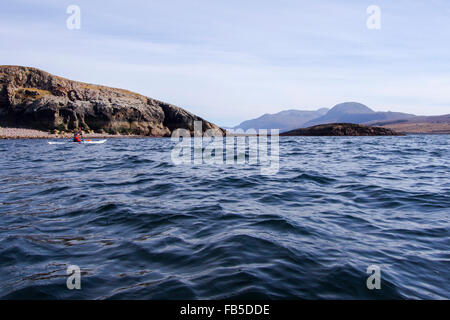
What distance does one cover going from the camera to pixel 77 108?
65.4 metres

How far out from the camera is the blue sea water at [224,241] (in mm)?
3443

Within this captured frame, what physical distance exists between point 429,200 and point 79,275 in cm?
818

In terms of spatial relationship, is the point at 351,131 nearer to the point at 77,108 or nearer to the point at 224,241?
the point at 77,108

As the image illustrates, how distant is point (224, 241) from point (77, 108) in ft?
231

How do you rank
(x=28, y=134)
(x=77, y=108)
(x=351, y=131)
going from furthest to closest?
(x=351, y=131) → (x=77, y=108) → (x=28, y=134)

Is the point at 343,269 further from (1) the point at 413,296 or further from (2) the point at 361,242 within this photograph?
(2) the point at 361,242

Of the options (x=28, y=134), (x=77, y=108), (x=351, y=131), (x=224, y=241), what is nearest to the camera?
(x=224, y=241)

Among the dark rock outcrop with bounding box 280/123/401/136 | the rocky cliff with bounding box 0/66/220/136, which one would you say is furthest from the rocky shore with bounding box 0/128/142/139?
the dark rock outcrop with bounding box 280/123/401/136

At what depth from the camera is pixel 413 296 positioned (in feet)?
10.9

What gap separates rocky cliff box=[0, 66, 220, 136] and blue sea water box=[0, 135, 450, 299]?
62.8 m

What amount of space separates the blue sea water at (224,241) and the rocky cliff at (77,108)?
62814 millimetres

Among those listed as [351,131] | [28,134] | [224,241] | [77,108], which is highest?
[77,108]

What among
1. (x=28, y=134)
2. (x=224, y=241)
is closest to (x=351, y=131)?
(x=28, y=134)
